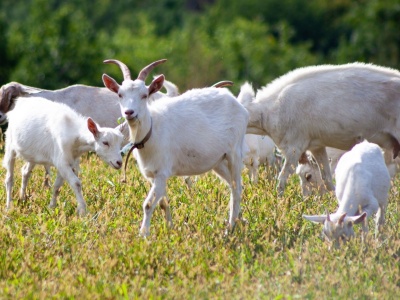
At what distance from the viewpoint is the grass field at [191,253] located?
7770 millimetres

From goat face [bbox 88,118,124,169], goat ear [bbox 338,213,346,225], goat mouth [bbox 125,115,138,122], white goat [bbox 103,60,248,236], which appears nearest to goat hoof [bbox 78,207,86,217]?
goat face [bbox 88,118,124,169]

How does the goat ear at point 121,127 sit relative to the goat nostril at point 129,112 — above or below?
below

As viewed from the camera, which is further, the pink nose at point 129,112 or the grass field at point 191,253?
the pink nose at point 129,112

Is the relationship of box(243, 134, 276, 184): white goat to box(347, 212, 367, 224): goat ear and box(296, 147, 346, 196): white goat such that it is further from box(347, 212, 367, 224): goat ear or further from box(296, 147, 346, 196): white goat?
box(347, 212, 367, 224): goat ear

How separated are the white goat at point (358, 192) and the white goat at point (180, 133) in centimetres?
115

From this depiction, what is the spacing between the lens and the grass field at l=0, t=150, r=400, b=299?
777 cm

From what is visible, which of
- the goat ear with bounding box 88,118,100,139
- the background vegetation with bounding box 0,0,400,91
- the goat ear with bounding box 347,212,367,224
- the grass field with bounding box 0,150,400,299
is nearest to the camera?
the grass field with bounding box 0,150,400,299

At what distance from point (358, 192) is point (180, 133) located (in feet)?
6.04

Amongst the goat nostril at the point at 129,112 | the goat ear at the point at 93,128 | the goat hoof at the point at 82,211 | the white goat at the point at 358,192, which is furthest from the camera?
the goat ear at the point at 93,128

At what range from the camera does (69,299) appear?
24.9ft

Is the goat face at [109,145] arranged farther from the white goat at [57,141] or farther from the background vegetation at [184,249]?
the background vegetation at [184,249]

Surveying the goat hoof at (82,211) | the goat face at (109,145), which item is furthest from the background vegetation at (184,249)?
the goat face at (109,145)

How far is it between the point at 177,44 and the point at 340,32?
1190 centimetres

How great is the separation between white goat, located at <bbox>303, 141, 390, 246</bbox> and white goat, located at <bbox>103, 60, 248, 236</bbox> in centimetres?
115
